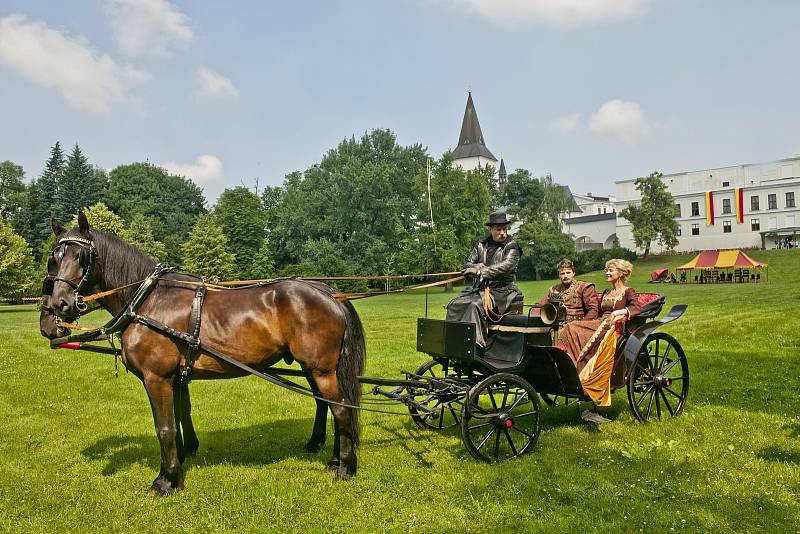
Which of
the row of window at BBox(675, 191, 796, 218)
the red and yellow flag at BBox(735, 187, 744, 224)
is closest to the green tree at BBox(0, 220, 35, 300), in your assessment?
the row of window at BBox(675, 191, 796, 218)

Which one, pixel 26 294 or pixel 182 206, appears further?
pixel 182 206

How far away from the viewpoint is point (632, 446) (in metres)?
5.52

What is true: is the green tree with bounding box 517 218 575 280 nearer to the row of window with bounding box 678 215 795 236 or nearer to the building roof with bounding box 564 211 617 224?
the row of window with bounding box 678 215 795 236

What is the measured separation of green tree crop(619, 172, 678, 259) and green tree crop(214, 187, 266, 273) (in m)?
40.9

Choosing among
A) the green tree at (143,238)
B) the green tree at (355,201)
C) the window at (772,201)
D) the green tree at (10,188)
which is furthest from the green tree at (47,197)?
the window at (772,201)

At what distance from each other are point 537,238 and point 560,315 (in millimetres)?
52707

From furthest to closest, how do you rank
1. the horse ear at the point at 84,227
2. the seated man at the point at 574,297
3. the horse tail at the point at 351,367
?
the seated man at the point at 574,297
the horse tail at the point at 351,367
the horse ear at the point at 84,227

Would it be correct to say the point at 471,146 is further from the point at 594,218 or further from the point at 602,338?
the point at 602,338

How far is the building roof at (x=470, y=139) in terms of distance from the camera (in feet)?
262

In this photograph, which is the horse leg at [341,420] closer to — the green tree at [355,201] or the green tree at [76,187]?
the green tree at [355,201]

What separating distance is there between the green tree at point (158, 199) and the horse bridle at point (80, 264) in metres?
56.3

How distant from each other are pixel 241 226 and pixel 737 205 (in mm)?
59746

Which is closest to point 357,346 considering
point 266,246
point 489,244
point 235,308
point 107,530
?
point 235,308

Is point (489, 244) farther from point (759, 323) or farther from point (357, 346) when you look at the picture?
point (759, 323)
